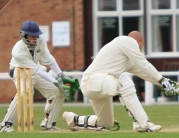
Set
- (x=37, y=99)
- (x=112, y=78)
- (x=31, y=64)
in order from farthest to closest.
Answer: (x=37, y=99)
(x=31, y=64)
(x=112, y=78)

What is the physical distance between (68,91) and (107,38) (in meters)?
10.9

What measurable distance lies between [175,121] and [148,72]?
306 centimetres

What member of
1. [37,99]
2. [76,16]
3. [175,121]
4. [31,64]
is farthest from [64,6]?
[31,64]

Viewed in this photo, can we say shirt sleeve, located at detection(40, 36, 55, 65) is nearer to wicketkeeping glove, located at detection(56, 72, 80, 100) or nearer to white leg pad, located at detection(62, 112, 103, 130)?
wicketkeeping glove, located at detection(56, 72, 80, 100)

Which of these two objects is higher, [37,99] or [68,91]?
[68,91]

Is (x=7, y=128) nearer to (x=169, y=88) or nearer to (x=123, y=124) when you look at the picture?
(x=123, y=124)

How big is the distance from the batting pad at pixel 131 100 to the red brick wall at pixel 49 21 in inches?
446

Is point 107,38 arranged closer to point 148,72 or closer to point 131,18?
point 131,18

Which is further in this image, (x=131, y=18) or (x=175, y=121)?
(x=131, y=18)

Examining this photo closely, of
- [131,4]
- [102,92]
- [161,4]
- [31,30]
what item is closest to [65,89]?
[31,30]

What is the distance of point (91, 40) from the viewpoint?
2389 cm

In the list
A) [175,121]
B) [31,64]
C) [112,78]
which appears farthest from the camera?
[175,121]

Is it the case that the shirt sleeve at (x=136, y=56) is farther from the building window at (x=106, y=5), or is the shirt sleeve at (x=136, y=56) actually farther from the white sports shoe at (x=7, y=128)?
the building window at (x=106, y=5)

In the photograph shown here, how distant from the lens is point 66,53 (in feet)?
77.2
